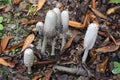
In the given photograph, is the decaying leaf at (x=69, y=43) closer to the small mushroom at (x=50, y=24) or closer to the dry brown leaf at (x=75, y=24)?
the dry brown leaf at (x=75, y=24)

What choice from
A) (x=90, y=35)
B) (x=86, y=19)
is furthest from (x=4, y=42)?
(x=90, y=35)

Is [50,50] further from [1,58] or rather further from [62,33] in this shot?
[1,58]

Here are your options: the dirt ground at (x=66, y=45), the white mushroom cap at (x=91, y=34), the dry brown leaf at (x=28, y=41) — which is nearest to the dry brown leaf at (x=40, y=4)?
the dirt ground at (x=66, y=45)

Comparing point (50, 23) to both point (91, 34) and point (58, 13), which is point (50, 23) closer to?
point (58, 13)

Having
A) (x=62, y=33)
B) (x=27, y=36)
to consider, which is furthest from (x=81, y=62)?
(x=27, y=36)

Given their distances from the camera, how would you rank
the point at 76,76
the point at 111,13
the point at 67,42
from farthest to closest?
the point at 111,13 → the point at 67,42 → the point at 76,76
